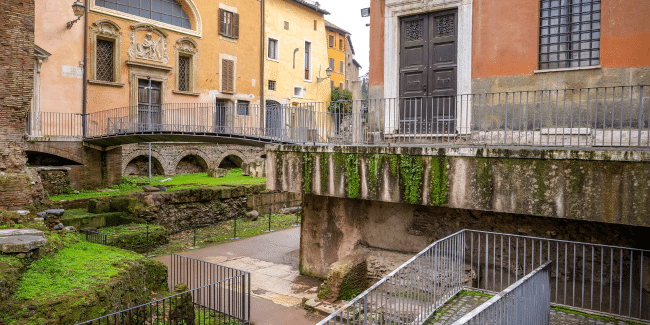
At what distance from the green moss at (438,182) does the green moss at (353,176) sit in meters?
1.28

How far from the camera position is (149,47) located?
68.5 feet

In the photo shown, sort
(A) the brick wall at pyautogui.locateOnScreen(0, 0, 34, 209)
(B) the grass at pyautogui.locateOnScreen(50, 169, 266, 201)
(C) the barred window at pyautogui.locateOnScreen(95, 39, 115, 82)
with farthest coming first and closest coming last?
(C) the barred window at pyautogui.locateOnScreen(95, 39, 115, 82)
(B) the grass at pyautogui.locateOnScreen(50, 169, 266, 201)
(A) the brick wall at pyautogui.locateOnScreen(0, 0, 34, 209)

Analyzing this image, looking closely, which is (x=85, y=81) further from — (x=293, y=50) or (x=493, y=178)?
(x=493, y=178)

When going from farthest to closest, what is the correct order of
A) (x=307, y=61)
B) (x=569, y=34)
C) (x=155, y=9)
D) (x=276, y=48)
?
(x=307, y=61), (x=276, y=48), (x=155, y=9), (x=569, y=34)

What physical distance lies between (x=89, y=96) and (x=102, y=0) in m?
4.40

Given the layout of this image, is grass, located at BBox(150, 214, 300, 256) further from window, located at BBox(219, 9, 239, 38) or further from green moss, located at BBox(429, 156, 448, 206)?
window, located at BBox(219, 9, 239, 38)

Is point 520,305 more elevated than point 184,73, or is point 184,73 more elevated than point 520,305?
point 184,73

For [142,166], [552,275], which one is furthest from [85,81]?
[552,275]

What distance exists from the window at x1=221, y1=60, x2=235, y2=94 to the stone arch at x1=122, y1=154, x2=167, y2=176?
5.63m

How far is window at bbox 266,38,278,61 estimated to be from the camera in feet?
89.7

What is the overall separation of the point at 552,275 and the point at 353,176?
11.1 ft

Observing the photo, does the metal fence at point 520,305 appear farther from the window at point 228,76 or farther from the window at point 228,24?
the window at point 228,24

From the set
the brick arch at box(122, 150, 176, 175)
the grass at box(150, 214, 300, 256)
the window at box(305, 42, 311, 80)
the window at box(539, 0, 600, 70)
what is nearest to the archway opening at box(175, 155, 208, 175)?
the brick arch at box(122, 150, 176, 175)

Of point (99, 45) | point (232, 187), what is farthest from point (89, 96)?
point (232, 187)
